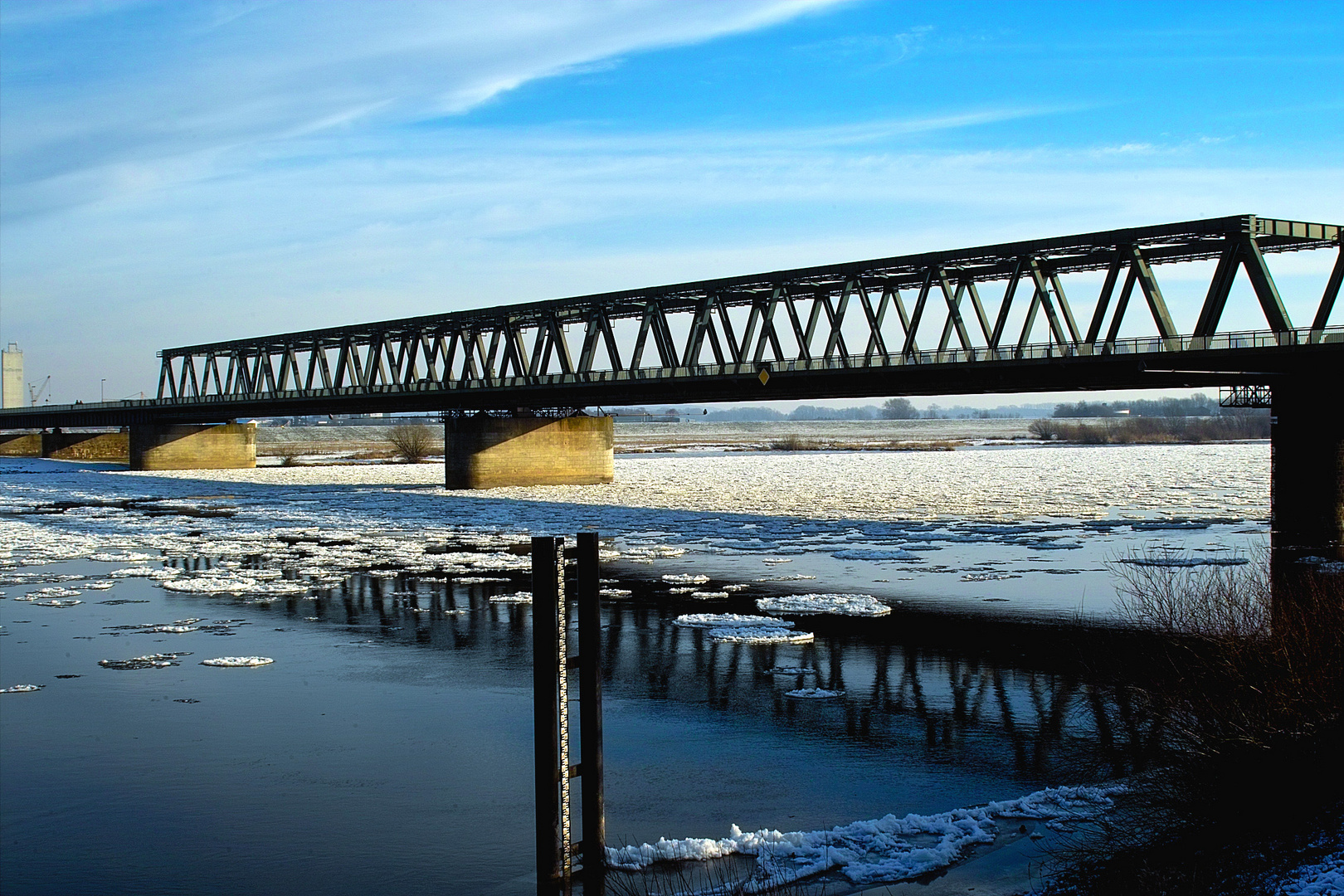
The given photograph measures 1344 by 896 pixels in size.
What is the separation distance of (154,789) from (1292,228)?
32.4 m

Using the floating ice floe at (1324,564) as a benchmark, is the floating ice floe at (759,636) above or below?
below

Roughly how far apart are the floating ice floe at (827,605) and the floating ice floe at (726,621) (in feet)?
3.35

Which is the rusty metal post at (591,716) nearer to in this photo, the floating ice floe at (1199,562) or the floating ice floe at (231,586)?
the floating ice floe at (231,586)

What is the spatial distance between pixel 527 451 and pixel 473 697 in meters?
50.1

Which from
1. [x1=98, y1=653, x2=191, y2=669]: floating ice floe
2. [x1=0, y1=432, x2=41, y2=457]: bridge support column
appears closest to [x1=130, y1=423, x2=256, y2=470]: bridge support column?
[x1=0, y1=432, x2=41, y2=457]: bridge support column

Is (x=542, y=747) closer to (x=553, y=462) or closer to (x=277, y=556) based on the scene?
(x=277, y=556)


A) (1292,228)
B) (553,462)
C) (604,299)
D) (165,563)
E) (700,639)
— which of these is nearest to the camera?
(700,639)

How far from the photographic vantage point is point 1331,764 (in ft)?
30.1

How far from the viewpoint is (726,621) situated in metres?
20.0

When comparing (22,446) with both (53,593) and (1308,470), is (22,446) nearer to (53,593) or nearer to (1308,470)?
(53,593)

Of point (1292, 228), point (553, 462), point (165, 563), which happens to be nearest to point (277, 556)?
point (165, 563)

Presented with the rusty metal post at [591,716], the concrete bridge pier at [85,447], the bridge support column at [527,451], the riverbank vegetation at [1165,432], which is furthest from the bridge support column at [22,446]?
the rusty metal post at [591,716]

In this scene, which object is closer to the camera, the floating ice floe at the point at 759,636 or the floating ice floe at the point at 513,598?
the floating ice floe at the point at 759,636

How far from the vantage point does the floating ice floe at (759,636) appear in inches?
722
